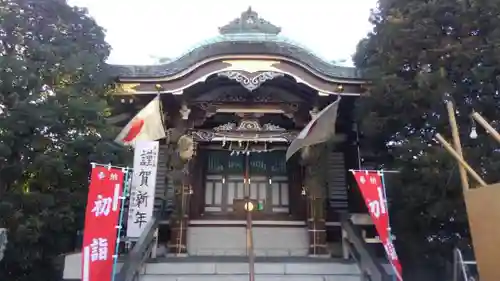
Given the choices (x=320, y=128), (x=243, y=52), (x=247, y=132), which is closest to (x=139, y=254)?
(x=247, y=132)

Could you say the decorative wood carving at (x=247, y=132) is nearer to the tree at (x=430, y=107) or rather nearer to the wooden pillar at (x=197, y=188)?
the wooden pillar at (x=197, y=188)

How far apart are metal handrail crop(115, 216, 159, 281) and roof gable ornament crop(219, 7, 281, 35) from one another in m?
5.93

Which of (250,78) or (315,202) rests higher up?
(250,78)

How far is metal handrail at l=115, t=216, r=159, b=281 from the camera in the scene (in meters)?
7.46

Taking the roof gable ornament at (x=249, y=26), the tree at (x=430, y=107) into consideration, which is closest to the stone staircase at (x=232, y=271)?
the tree at (x=430, y=107)

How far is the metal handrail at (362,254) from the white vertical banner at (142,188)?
4.00m

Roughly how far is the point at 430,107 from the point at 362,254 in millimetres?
3011

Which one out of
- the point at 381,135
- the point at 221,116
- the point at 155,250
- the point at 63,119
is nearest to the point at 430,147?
the point at 381,135

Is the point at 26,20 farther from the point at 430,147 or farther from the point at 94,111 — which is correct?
the point at 430,147

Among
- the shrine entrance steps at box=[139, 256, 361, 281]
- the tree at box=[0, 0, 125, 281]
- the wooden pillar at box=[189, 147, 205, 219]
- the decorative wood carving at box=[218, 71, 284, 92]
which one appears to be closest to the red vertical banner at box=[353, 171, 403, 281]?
the shrine entrance steps at box=[139, 256, 361, 281]

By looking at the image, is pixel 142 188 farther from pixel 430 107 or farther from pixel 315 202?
pixel 430 107

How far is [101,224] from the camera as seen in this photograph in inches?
295

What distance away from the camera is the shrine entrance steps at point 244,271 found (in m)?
8.40

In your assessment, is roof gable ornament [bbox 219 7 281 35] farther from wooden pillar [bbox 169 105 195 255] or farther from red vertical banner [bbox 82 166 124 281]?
red vertical banner [bbox 82 166 124 281]
